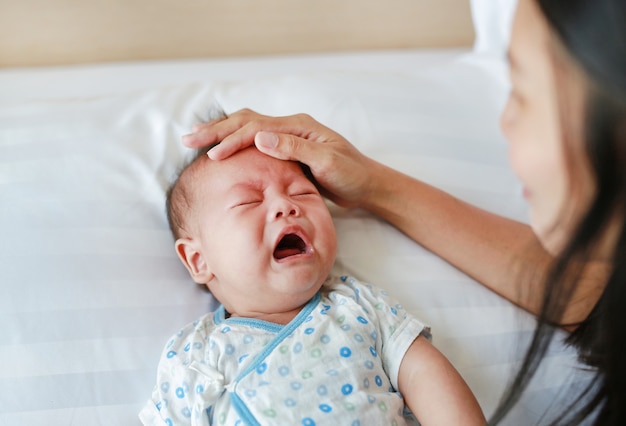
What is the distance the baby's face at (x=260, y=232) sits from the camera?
1.02 m

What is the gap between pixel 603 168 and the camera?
0.66 m

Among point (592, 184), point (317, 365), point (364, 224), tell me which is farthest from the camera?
point (364, 224)

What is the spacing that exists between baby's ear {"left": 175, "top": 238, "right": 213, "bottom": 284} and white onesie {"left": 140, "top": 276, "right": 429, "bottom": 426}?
0.07m

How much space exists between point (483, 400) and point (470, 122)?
1.98 feet

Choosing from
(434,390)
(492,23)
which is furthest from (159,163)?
(492,23)

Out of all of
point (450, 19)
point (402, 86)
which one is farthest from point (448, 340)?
point (450, 19)

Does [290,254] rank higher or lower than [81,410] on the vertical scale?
higher

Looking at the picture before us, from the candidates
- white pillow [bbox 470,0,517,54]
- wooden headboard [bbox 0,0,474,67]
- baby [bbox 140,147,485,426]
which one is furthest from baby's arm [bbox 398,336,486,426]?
wooden headboard [bbox 0,0,474,67]

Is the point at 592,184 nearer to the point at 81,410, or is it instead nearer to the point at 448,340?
the point at 448,340

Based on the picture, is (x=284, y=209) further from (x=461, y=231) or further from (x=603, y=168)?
(x=603, y=168)

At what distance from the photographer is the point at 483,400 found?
1.08 meters

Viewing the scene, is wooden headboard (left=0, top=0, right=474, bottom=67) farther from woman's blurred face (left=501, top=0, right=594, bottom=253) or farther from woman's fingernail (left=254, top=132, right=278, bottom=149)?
woman's blurred face (left=501, top=0, right=594, bottom=253)

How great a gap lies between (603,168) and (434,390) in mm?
440

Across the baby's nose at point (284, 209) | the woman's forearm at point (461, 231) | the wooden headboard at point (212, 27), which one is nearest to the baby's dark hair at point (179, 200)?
the baby's nose at point (284, 209)
